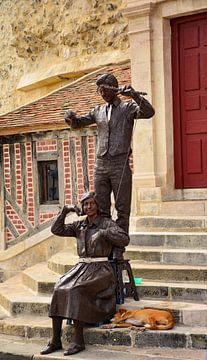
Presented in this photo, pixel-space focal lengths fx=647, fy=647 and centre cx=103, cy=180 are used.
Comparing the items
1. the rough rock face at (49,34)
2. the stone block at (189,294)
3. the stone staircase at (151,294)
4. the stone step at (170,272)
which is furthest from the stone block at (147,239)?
the rough rock face at (49,34)

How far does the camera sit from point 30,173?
11.8 metres

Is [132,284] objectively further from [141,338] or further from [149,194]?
[149,194]

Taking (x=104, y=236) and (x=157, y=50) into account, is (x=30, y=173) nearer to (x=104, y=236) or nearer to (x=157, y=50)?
(x=157, y=50)

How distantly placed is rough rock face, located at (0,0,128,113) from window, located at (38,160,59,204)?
11.9 ft

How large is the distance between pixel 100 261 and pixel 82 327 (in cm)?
66

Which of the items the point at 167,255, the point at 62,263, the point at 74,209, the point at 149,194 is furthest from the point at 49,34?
the point at 74,209

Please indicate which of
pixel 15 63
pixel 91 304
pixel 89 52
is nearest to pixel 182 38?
pixel 91 304

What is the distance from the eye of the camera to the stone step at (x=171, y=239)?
7566mm

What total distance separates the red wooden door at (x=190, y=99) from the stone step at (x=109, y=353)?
3.60 meters

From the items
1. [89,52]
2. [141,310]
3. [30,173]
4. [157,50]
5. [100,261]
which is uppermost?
[89,52]

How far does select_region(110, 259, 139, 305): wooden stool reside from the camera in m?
6.47

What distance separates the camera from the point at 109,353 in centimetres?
593

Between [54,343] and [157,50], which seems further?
[157,50]

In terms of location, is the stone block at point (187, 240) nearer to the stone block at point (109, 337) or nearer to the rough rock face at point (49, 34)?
the stone block at point (109, 337)
